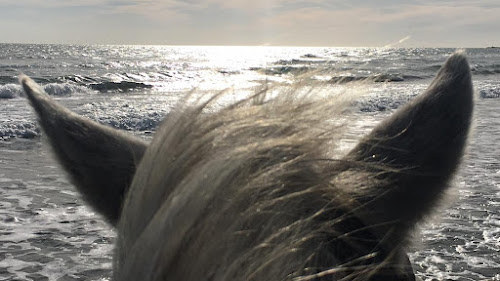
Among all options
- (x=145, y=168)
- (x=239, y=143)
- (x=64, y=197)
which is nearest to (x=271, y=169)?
(x=239, y=143)

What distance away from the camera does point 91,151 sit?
4.00ft

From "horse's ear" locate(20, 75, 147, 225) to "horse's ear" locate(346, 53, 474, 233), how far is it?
58 centimetres

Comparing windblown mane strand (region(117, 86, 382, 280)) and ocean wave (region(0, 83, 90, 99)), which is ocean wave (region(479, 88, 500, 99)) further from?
windblown mane strand (region(117, 86, 382, 280))

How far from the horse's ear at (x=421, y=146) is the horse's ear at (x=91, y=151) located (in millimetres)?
580

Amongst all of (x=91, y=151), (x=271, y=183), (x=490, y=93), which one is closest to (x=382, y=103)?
(x=490, y=93)

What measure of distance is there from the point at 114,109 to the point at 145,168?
15.6m

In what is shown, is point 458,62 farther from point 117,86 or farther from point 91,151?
point 117,86

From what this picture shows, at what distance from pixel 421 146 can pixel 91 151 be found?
0.79 metres

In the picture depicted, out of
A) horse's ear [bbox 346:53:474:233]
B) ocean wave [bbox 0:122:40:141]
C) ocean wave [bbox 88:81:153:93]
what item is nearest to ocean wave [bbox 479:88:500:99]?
ocean wave [bbox 0:122:40:141]

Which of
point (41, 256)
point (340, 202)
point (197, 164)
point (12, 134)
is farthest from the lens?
point (12, 134)

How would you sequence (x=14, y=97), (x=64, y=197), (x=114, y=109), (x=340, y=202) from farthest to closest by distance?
(x=14, y=97) < (x=114, y=109) < (x=64, y=197) < (x=340, y=202)

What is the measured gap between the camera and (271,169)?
789 mm

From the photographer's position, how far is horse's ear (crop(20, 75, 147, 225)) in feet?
3.81

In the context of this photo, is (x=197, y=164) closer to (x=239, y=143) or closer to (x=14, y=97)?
(x=239, y=143)
